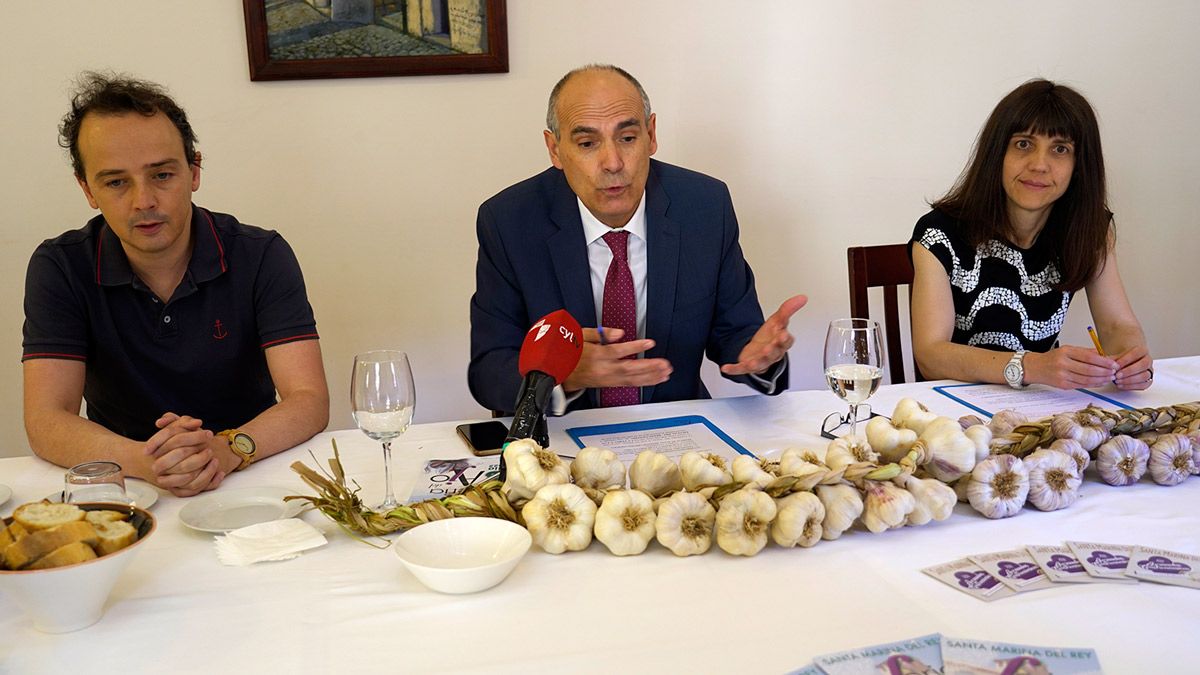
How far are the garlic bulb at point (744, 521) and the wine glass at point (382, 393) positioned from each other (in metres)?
0.44

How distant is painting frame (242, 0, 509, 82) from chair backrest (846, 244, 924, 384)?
4.01ft

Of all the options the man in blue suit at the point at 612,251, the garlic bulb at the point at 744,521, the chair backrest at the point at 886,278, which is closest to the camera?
the garlic bulb at the point at 744,521

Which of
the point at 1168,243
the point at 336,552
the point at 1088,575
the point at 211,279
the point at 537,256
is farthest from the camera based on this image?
the point at 1168,243

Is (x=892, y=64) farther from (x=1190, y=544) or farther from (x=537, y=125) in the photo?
(x=1190, y=544)

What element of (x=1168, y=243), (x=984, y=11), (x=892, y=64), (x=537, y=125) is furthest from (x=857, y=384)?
(x=1168, y=243)

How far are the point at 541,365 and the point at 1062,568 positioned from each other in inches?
28.1

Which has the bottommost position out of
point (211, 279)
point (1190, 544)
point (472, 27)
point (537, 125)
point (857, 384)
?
point (1190, 544)

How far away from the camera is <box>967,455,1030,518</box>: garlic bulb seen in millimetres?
1282

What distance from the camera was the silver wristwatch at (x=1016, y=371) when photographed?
190 cm

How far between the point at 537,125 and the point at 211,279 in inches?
50.5

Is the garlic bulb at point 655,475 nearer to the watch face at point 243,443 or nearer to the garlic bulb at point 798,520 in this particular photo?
the garlic bulb at point 798,520

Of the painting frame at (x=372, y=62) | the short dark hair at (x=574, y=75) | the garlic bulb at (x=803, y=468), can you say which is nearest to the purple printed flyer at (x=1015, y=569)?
the garlic bulb at (x=803, y=468)

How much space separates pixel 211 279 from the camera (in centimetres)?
201

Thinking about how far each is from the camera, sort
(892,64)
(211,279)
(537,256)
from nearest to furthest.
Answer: (211,279), (537,256), (892,64)
